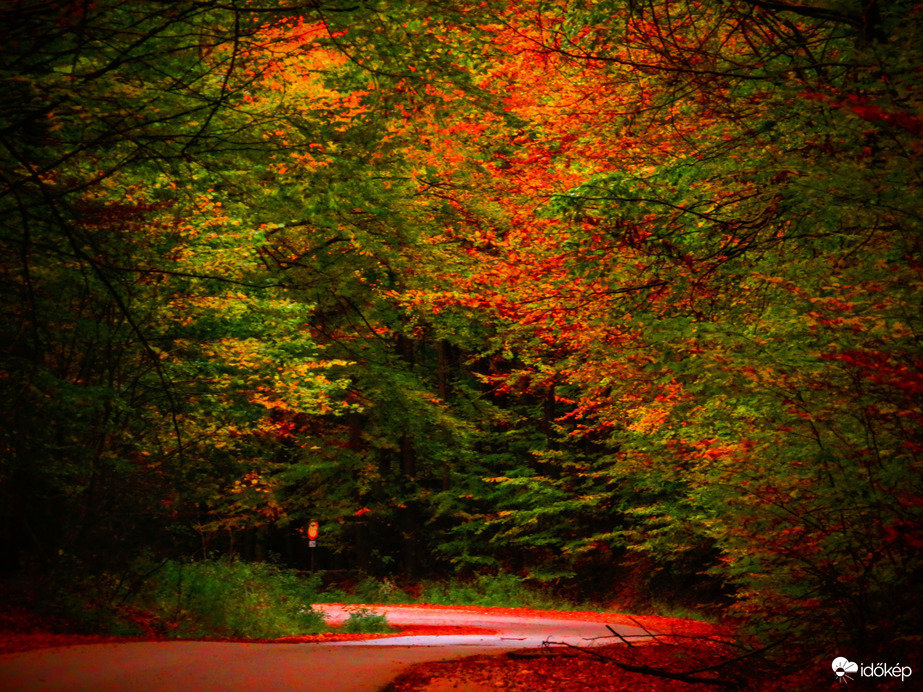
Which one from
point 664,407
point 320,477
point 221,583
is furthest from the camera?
point 320,477

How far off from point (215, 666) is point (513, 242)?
1177cm

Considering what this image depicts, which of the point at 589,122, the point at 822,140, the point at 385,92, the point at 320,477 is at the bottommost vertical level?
the point at 320,477

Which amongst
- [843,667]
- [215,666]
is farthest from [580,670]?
[215,666]

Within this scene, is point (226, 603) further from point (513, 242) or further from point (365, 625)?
point (513, 242)

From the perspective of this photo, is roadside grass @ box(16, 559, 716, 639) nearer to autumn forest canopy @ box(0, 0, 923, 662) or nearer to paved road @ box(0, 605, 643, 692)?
autumn forest canopy @ box(0, 0, 923, 662)

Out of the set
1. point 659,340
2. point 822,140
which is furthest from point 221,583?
point 822,140

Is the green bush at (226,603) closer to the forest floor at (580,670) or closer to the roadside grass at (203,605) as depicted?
the roadside grass at (203,605)

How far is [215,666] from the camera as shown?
872 cm

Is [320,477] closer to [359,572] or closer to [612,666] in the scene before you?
[359,572]

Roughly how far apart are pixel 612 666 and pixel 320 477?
Result: 2289 centimetres

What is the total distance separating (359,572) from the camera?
29.3 metres

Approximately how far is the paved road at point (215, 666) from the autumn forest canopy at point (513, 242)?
2578mm

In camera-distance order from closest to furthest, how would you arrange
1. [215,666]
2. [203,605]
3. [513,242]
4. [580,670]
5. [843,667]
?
[843,667] < [215,666] < [580,670] < [203,605] < [513,242]

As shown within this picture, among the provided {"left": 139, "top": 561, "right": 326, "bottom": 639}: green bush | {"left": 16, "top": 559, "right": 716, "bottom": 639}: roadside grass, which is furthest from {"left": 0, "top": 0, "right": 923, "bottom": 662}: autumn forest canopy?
{"left": 139, "top": 561, "right": 326, "bottom": 639}: green bush
